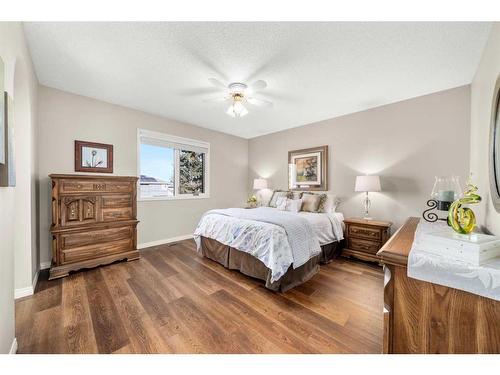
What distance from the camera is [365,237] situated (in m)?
3.06

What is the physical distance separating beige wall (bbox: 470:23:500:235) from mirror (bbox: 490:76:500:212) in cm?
13

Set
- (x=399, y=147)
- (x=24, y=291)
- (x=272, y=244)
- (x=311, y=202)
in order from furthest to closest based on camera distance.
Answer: (x=311, y=202) < (x=399, y=147) < (x=272, y=244) < (x=24, y=291)

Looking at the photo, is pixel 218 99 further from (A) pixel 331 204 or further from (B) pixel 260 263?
(A) pixel 331 204

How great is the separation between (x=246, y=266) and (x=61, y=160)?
3033mm

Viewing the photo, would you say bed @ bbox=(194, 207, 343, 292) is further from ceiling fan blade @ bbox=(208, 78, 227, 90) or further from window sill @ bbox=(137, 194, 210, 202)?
ceiling fan blade @ bbox=(208, 78, 227, 90)

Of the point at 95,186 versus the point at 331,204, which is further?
the point at 331,204

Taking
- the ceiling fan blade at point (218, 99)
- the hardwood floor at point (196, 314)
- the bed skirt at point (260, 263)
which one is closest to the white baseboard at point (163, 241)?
the hardwood floor at point (196, 314)

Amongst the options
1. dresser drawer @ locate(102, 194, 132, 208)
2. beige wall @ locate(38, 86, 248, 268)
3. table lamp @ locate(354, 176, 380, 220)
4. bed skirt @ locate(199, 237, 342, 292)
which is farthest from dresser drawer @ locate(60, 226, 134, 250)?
table lamp @ locate(354, 176, 380, 220)

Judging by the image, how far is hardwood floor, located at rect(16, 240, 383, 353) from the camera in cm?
147

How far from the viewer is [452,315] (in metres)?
0.92

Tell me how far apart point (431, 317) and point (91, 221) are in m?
3.54

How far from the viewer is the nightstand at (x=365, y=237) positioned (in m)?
2.93

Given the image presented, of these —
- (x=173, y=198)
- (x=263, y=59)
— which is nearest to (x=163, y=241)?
(x=173, y=198)
